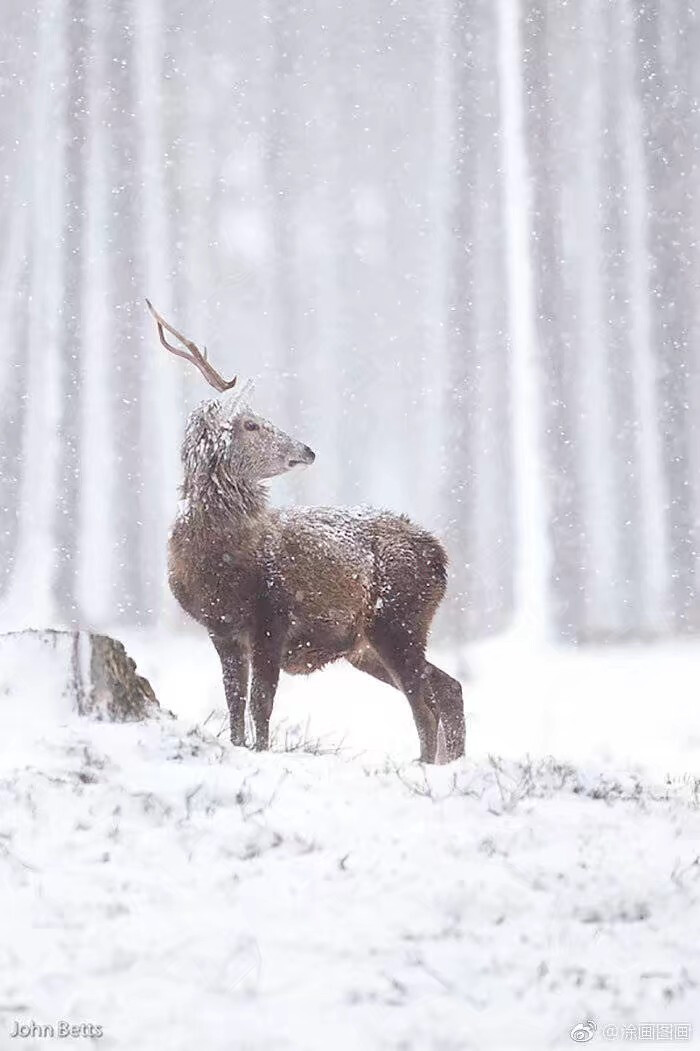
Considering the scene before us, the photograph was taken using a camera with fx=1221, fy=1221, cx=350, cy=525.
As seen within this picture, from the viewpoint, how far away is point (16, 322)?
1692cm

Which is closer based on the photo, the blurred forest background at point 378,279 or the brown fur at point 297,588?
the brown fur at point 297,588

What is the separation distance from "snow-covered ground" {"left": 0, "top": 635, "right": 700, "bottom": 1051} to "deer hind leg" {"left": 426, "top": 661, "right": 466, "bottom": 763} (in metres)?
1.00

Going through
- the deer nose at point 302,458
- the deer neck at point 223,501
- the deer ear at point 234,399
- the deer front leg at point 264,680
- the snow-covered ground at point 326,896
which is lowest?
the snow-covered ground at point 326,896

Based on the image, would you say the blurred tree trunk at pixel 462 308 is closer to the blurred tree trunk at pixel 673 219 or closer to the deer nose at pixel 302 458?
the blurred tree trunk at pixel 673 219

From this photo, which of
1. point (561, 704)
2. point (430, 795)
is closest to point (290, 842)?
point (430, 795)

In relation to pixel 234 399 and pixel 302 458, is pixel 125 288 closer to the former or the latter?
pixel 234 399

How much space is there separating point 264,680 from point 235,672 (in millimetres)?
203

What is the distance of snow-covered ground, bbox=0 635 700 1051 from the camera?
3.07 meters

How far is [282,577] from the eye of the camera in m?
6.23

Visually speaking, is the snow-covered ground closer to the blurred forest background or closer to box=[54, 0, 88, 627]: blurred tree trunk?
the blurred forest background

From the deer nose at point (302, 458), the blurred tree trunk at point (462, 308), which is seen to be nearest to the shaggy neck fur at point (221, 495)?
the deer nose at point (302, 458)

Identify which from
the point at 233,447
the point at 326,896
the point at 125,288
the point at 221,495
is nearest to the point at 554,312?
the point at 125,288

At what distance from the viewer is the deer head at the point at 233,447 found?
21.0 ft

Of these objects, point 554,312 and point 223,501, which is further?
point 554,312
